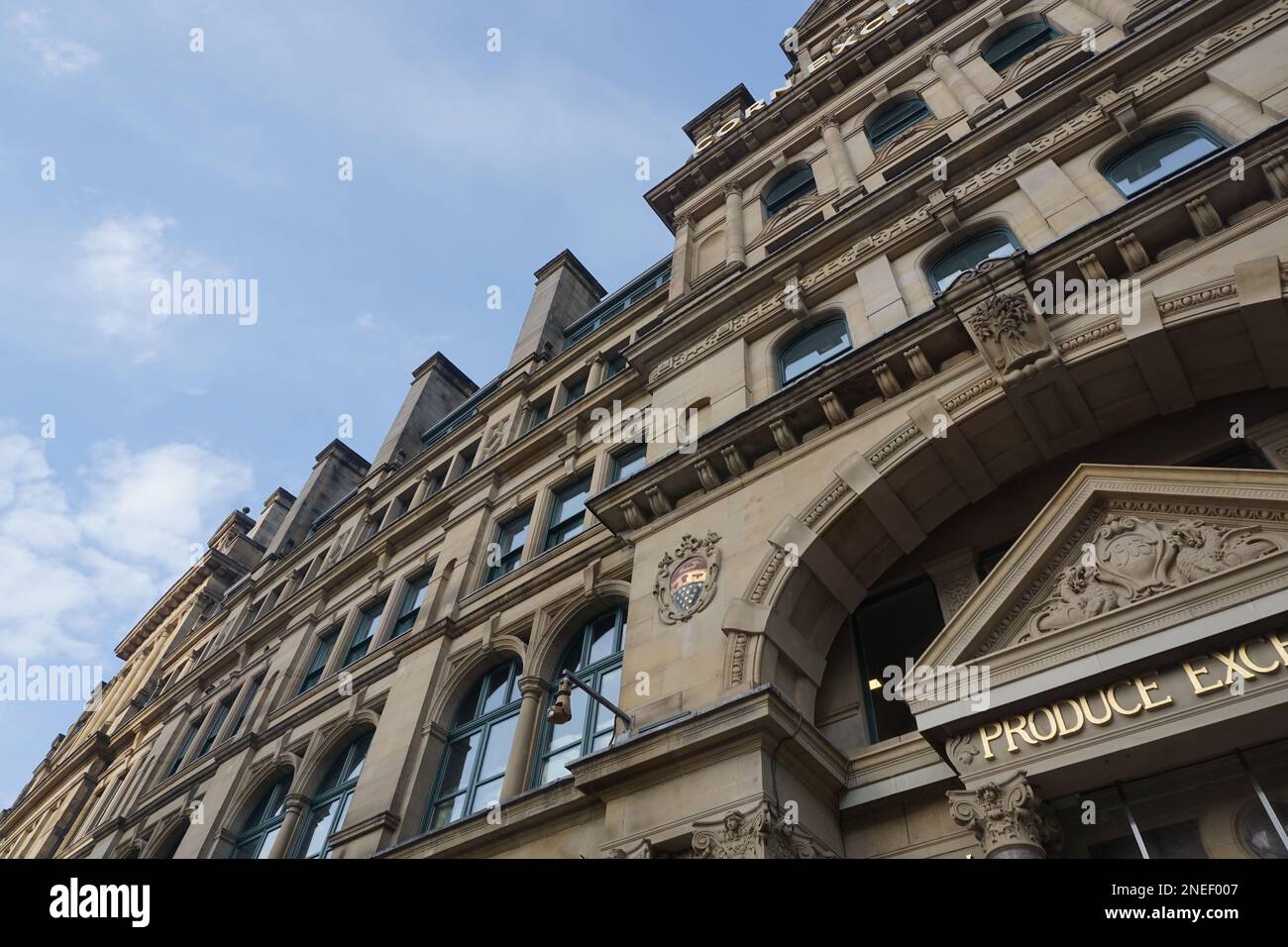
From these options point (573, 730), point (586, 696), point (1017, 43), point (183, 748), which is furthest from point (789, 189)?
point (183, 748)

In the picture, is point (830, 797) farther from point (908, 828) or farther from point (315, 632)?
point (315, 632)

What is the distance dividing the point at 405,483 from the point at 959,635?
25.2m

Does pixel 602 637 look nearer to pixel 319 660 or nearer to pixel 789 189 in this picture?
pixel 789 189

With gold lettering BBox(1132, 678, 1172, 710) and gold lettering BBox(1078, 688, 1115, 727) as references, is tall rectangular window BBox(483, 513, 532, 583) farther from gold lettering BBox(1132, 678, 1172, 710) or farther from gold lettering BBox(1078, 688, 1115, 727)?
gold lettering BBox(1132, 678, 1172, 710)

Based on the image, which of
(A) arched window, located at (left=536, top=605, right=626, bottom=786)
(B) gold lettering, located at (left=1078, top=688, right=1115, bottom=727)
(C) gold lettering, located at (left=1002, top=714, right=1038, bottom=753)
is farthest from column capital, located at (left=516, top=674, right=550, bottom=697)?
(B) gold lettering, located at (left=1078, top=688, right=1115, bottom=727)

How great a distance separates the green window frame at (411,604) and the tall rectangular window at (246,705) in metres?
6.96

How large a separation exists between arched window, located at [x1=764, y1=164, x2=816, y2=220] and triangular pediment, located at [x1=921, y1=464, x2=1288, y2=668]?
1488 cm

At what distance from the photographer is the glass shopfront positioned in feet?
26.7

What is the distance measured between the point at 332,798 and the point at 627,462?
1126 centimetres

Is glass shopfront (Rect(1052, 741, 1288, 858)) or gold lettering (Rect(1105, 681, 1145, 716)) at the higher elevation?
gold lettering (Rect(1105, 681, 1145, 716))

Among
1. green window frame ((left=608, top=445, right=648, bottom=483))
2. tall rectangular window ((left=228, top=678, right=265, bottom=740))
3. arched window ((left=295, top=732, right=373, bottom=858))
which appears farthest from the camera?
tall rectangular window ((left=228, top=678, right=265, bottom=740))

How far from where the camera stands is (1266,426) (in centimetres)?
1088

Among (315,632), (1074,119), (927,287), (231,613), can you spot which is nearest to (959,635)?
(927,287)

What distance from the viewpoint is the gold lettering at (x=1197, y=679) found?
26.8ft
